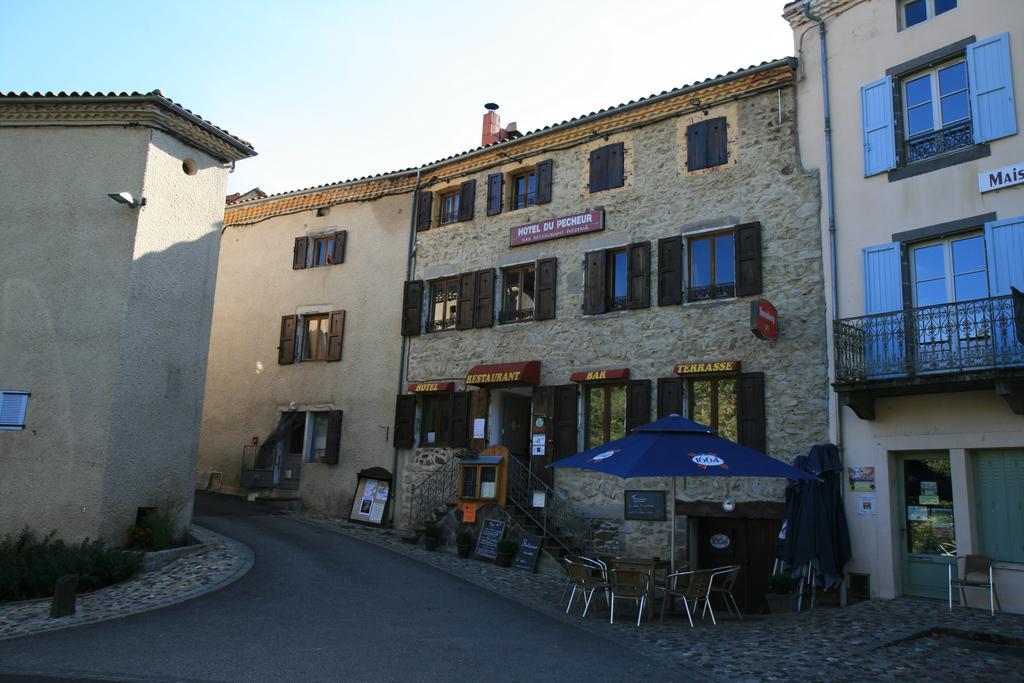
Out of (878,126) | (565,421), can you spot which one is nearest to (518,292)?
(565,421)

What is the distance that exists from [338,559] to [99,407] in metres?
4.43

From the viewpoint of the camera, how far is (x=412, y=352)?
58.4ft

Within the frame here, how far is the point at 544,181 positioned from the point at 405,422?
5.90 meters

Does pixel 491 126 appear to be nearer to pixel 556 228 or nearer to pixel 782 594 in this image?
pixel 556 228

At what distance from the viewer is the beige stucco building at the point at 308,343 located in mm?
18359

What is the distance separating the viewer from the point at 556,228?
625 inches

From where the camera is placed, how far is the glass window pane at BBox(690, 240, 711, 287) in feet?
45.5

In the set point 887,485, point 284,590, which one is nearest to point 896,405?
point 887,485

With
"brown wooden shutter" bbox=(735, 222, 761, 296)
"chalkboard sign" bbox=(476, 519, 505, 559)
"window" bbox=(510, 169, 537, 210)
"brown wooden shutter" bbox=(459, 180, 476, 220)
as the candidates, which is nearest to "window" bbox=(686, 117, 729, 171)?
"brown wooden shutter" bbox=(735, 222, 761, 296)

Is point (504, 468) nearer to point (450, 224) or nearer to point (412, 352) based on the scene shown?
point (412, 352)

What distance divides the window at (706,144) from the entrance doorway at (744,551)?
6097 millimetres

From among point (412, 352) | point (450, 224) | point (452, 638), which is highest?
point (450, 224)

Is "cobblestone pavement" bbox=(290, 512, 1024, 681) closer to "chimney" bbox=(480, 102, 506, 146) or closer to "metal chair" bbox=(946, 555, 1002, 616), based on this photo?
"metal chair" bbox=(946, 555, 1002, 616)

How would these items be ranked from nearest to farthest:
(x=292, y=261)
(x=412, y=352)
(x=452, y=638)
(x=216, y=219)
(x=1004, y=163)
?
(x=452, y=638) < (x=1004, y=163) < (x=216, y=219) < (x=412, y=352) < (x=292, y=261)
